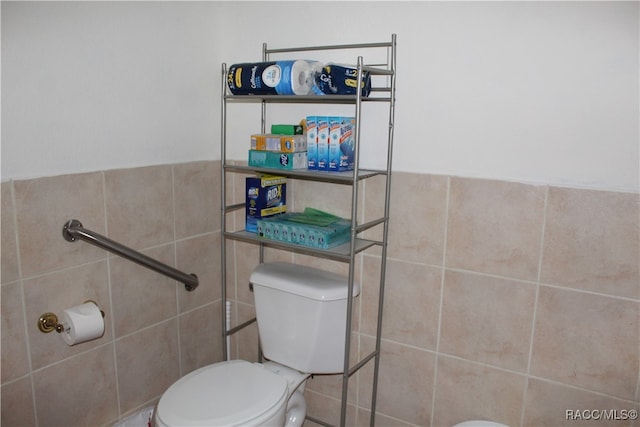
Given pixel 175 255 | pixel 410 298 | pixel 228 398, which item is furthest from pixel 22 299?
pixel 410 298

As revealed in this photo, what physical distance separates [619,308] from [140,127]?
1.55m

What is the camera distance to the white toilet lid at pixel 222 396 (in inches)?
53.1

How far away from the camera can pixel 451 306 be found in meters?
1.59

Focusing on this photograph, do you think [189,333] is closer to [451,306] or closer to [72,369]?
[72,369]

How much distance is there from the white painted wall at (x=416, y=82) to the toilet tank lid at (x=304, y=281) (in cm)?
42

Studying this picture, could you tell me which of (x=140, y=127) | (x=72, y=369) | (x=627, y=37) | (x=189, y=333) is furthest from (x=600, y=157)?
(x=72, y=369)

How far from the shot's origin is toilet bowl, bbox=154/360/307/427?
1.35 meters

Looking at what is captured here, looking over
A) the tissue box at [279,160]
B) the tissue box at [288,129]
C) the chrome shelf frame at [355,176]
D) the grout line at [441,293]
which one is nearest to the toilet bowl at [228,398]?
the chrome shelf frame at [355,176]

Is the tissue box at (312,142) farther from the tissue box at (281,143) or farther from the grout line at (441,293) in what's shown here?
the grout line at (441,293)

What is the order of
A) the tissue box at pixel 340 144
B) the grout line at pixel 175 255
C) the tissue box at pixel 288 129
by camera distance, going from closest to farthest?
the tissue box at pixel 340 144 → the tissue box at pixel 288 129 → the grout line at pixel 175 255

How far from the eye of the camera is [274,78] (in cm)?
151

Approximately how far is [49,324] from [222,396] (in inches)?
21.5

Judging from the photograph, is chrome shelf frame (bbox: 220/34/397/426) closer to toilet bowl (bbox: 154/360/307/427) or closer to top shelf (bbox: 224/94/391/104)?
top shelf (bbox: 224/94/391/104)

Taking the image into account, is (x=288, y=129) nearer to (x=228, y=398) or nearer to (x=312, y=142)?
(x=312, y=142)
